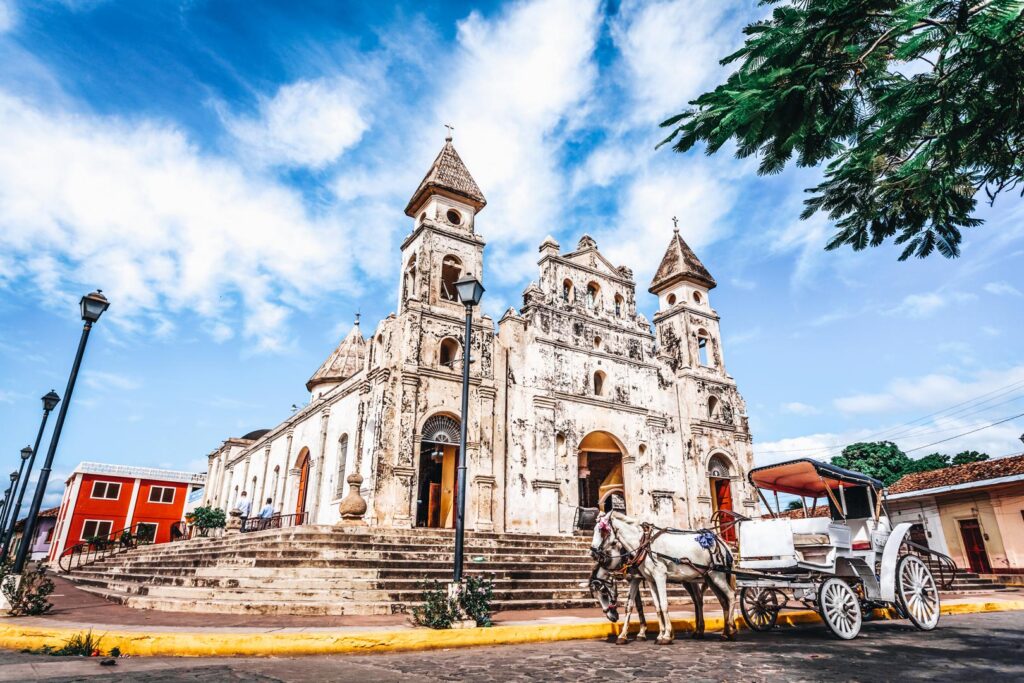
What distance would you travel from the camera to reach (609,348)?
2072 centimetres

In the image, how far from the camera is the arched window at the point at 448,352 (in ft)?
57.9

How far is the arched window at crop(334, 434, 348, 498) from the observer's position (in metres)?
17.3

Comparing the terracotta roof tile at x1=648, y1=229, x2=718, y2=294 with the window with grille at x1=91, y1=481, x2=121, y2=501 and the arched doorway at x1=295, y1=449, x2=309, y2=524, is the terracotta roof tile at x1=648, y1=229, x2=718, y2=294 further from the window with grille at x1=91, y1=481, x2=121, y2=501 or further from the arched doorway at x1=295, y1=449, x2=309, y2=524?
the window with grille at x1=91, y1=481, x2=121, y2=501

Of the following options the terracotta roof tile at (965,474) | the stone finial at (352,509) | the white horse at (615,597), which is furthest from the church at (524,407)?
the white horse at (615,597)

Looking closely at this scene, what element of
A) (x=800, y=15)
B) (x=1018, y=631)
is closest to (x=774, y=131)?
(x=800, y=15)

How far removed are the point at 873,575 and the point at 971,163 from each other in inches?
234

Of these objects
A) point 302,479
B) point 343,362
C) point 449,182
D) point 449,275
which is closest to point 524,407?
point 449,275

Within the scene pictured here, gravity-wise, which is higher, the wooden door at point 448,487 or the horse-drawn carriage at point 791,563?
the wooden door at point 448,487

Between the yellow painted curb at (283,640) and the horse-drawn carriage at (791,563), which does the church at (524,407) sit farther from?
the horse-drawn carriage at (791,563)

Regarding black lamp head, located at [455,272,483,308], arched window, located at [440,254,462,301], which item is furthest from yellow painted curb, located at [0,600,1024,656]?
arched window, located at [440,254,462,301]

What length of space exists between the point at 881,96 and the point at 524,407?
14.7 metres

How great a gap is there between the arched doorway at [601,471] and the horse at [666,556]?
11.1m

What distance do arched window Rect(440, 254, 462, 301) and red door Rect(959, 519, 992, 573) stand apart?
1937 cm

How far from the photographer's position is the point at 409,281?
62.5 ft
